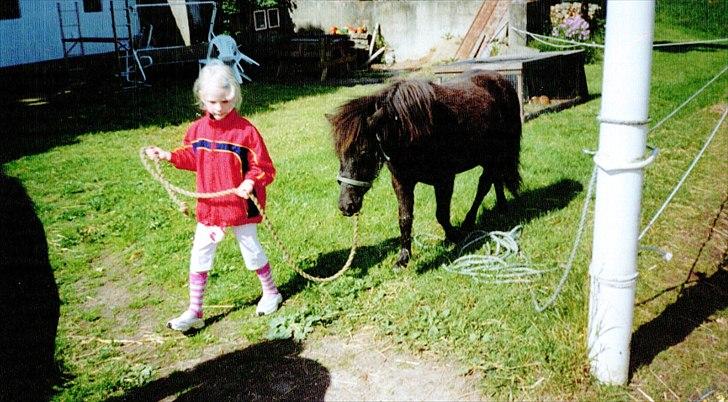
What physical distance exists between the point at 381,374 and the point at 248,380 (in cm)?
82

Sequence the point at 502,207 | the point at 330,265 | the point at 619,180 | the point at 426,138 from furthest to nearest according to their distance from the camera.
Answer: the point at 502,207 < the point at 330,265 < the point at 426,138 < the point at 619,180

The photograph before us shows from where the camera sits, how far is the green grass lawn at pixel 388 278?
328cm

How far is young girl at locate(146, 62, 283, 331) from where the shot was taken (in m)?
3.69

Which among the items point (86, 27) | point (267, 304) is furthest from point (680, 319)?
point (86, 27)

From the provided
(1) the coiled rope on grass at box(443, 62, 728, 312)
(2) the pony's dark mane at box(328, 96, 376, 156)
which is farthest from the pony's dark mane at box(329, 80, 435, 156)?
(1) the coiled rope on grass at box(443, 62, 728, 312)

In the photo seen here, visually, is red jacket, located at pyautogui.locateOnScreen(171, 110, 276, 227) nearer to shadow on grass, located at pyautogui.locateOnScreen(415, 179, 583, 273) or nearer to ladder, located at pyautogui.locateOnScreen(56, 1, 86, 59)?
shadow on grass, located at pyautogui.locateOnScreen(415, 179, 583, 273)

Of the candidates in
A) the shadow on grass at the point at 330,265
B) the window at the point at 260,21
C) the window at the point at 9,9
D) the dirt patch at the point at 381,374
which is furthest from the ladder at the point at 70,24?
the dirt patch at the point at 381,374

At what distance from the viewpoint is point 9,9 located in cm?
1470

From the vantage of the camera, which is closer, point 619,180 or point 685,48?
point 619,180

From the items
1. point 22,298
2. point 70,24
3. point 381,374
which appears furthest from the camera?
point 70,24

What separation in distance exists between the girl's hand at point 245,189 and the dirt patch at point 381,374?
3.63ft

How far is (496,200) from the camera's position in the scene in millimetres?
6078

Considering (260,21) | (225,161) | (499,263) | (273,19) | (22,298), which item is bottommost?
(499,263)

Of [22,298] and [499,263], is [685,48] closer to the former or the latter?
[499,263]
